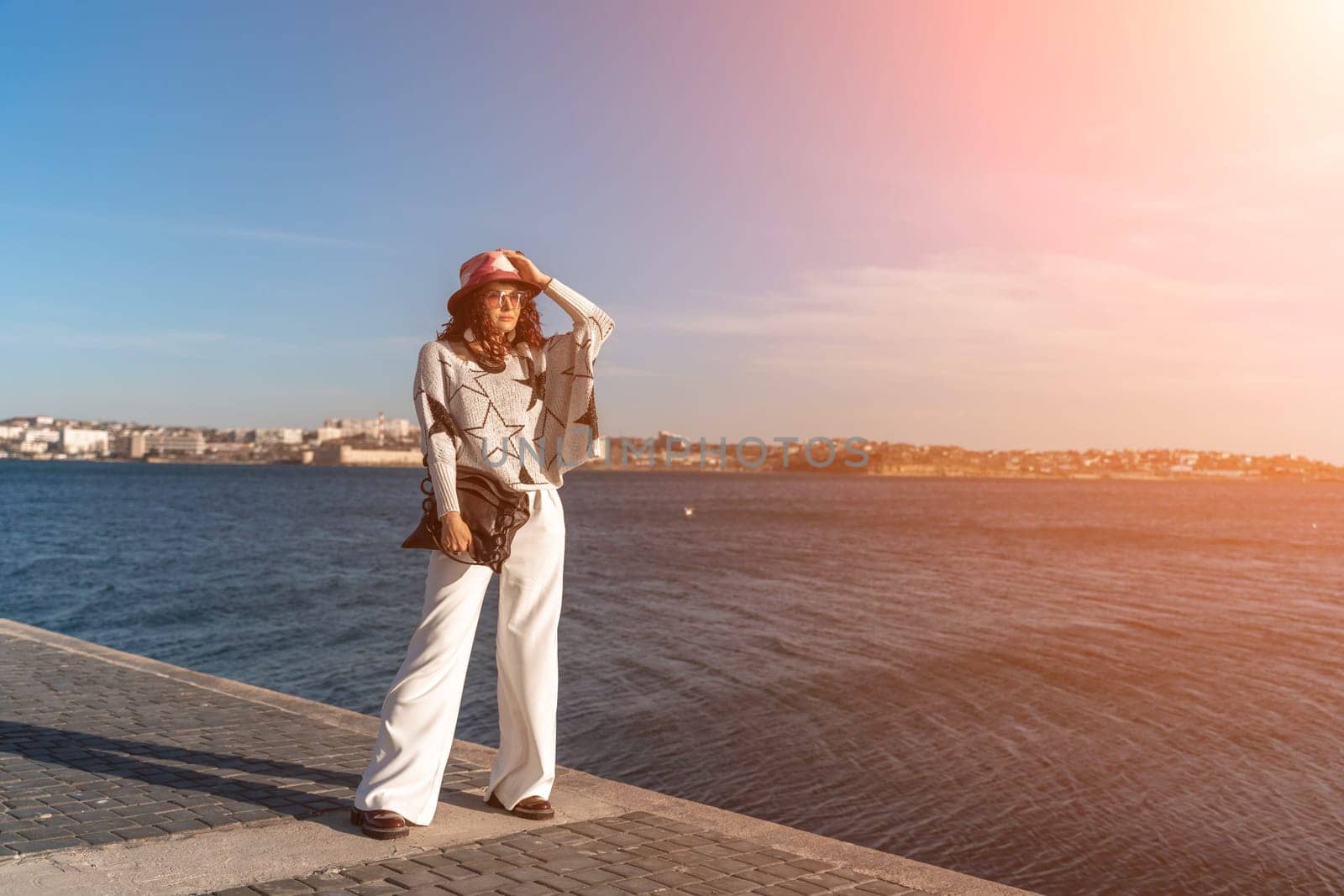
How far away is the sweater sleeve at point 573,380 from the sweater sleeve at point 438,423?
453mm

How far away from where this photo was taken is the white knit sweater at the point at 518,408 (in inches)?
187

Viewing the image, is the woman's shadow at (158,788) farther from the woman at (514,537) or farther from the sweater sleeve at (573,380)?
the sweater sleeve at (573,380)

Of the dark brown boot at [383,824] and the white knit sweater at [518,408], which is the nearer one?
the dark brown boot at [383,824]

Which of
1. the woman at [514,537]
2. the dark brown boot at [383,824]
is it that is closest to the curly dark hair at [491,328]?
the woman at [514,537]

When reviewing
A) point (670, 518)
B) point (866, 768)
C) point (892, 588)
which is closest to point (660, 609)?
point (892, 588)

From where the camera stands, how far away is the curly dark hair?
4.85 meters

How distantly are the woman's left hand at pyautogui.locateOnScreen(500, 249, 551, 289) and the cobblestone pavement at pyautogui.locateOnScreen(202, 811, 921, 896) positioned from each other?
227cm

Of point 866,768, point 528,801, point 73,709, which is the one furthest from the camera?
point 866,768

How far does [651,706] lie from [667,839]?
842 centimetres

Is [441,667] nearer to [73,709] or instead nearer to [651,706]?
[73,709]

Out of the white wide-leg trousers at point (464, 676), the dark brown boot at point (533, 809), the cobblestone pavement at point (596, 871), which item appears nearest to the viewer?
the cobblestone pavement at point (596, 871)

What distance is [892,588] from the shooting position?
2853 cm

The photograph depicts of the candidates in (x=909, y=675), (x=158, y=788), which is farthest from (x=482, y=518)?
(x=909, y=675)

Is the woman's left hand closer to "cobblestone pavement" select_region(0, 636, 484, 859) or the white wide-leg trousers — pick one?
the white wide-leg trousers
